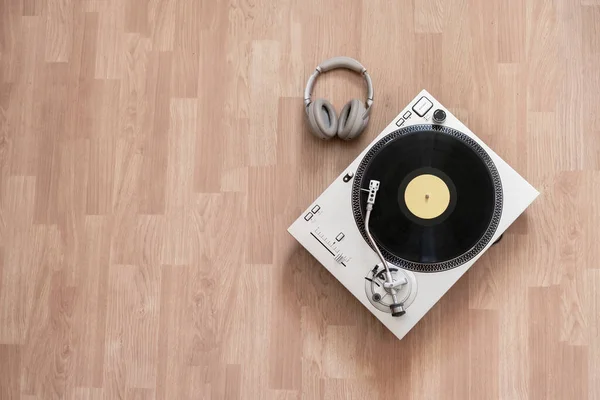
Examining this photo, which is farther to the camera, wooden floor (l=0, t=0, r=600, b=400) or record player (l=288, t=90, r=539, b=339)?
wooden floor (l=0, t=0, r=600, b=400)

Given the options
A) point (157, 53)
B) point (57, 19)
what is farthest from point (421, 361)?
point (57, 19)

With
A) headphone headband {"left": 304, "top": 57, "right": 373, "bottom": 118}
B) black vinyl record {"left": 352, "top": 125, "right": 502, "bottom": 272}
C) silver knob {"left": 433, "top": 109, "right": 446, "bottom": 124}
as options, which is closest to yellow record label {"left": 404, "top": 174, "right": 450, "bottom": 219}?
black vinyl record {"left": 352, "top": 125, "right": 502, "bottom": 272}

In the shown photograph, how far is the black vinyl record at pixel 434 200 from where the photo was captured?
1322 mm

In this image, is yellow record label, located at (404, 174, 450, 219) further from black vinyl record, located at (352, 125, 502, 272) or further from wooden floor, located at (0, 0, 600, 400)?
wooden floor, located at (0, 0, 600, 400)

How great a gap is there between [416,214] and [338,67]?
0.43 m

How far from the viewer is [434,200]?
51.9 inches

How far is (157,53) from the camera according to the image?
1532mm

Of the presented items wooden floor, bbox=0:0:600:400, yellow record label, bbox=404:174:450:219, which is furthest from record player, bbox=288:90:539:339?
wooden floor, bbox=0:0:600:400

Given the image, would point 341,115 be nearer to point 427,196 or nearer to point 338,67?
point 338,67

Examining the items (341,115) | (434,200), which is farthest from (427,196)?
(341,115)

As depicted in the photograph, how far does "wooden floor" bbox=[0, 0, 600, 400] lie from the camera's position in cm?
143

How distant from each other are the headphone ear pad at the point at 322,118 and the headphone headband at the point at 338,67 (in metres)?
0.04

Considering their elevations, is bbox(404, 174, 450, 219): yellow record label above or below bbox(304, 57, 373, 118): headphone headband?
below

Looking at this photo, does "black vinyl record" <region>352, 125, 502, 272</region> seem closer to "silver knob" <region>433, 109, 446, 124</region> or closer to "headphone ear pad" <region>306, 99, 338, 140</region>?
"silver knob" <region>433, 109, 446, 124</region>
